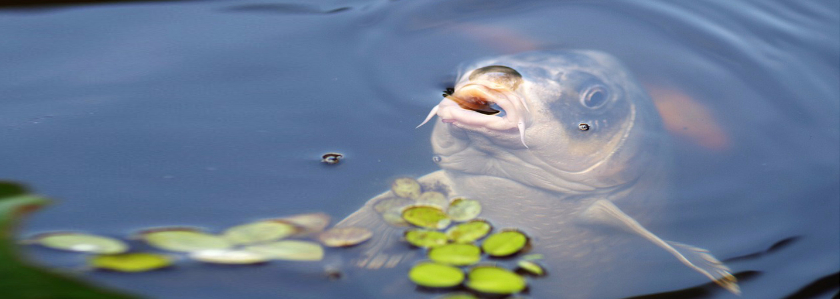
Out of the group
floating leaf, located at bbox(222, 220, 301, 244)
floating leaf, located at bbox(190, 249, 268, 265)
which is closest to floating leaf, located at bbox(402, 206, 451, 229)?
floating leaf, located at bbox(222, 220, 301, 244)

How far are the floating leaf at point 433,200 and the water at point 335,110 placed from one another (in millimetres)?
257

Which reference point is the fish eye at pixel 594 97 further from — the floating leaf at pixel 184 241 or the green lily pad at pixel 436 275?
the floating leaf at pixel 184 241

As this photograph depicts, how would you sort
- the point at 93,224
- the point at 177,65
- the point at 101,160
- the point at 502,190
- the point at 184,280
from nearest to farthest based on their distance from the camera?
the point at 184,280 → the point at 93,224 → the point at 101,160 → the point at 502,190 → the point at 177,65

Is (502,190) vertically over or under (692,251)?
over

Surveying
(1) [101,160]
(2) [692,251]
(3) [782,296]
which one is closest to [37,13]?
(1) [101,160]

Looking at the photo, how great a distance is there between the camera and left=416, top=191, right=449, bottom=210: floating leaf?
231 centimetres

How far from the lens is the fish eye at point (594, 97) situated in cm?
279

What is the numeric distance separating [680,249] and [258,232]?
1.49 meters

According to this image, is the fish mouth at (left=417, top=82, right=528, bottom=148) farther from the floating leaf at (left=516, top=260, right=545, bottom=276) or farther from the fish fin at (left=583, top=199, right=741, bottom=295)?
the floating leaf at (left=516, top=260, right=545, bottom=276)

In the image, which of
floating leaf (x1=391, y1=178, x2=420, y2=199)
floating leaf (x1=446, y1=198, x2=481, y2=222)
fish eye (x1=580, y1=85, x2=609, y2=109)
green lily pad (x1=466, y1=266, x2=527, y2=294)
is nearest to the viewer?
green lily pad (x1=466, y1=266, x2=527, y2=294)

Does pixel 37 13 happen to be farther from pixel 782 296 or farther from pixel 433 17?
pixel 782 296

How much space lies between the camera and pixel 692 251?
2.27 metres

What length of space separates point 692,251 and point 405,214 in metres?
1.03

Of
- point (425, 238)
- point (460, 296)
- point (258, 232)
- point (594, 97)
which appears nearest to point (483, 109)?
point (594, 97)
